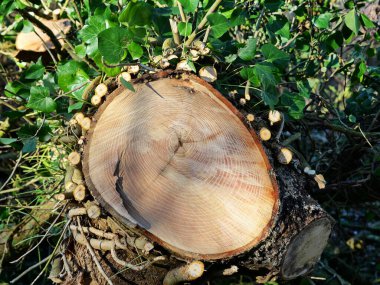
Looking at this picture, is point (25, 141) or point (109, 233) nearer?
point (109, 233)

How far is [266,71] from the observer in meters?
1.65

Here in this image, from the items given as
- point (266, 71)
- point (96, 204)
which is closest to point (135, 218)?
point (96, 204)

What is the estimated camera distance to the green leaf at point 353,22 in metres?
1.83

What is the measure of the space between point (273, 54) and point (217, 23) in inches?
10.0

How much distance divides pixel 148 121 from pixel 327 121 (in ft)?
3.15

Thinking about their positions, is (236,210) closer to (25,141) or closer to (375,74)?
(25,141)

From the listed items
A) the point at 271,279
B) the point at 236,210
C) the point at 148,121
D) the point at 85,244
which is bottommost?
the point at 271,279

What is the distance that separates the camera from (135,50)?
1.62m

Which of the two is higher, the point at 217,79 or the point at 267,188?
the point at 217,79

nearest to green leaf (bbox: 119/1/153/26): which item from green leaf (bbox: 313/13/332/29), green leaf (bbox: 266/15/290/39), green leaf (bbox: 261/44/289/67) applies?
green leaf (bbox: 261/44/289/67)

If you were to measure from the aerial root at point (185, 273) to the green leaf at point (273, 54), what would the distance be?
0.78m

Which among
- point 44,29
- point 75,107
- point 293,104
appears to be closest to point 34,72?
point 75,107

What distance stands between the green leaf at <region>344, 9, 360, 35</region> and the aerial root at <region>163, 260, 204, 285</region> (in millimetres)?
1037

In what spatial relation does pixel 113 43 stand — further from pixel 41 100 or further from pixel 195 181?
pixel 195 181
